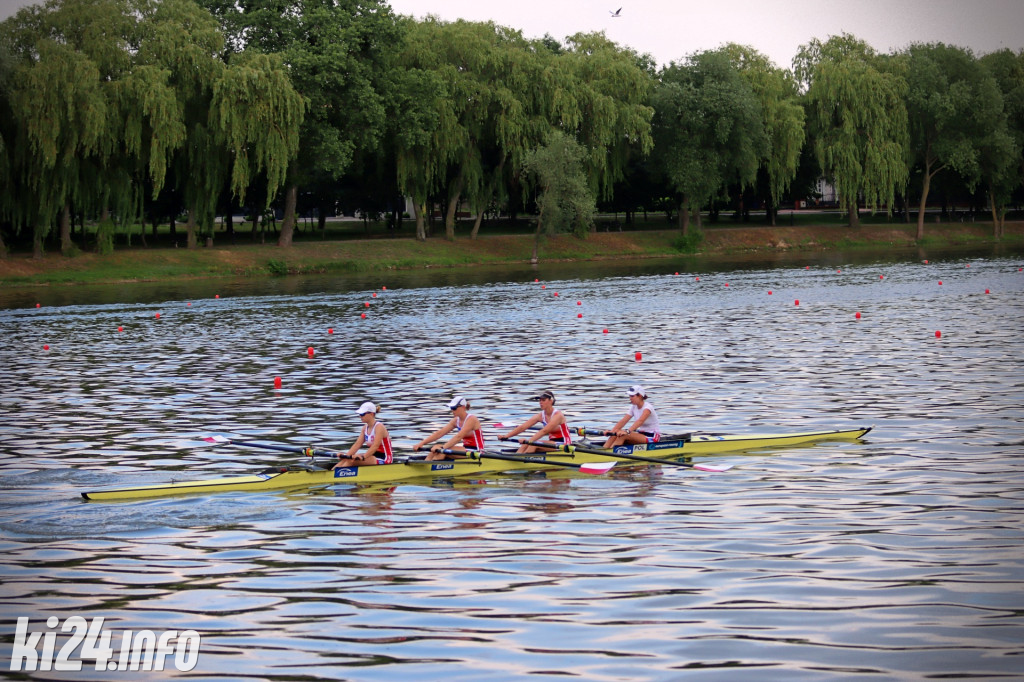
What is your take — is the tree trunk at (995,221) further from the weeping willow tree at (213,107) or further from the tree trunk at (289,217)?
the weeping willow tree at (213,107)

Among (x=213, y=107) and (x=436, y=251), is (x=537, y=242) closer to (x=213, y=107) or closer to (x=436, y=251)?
(x=436, y=251)

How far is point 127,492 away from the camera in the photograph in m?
16.6

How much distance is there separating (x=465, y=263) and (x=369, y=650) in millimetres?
71326

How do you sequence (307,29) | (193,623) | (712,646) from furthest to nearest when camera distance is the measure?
(307,29) < (193,623) < (712,646)

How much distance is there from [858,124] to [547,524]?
8419 cm

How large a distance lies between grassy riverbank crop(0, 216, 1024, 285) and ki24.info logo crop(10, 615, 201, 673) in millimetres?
57039

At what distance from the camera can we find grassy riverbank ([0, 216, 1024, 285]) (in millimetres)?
67000

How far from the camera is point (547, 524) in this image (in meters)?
15.2

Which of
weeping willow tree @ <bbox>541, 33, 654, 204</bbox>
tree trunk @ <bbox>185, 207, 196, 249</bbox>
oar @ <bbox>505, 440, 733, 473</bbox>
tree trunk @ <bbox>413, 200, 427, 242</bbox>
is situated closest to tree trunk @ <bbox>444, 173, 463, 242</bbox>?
tree trunk @ <bbox>413, 200, 427, 242</bbox>

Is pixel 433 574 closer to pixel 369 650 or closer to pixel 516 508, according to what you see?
pixel 369 650

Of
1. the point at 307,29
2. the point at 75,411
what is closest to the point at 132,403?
the point at 75,411

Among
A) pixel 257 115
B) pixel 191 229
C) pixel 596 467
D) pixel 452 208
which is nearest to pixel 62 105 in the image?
pixel 257 115

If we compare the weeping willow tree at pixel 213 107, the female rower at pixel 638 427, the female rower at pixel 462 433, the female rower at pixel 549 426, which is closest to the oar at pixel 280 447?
the female rower at pixel 462 433

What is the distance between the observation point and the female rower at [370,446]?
18.1m
